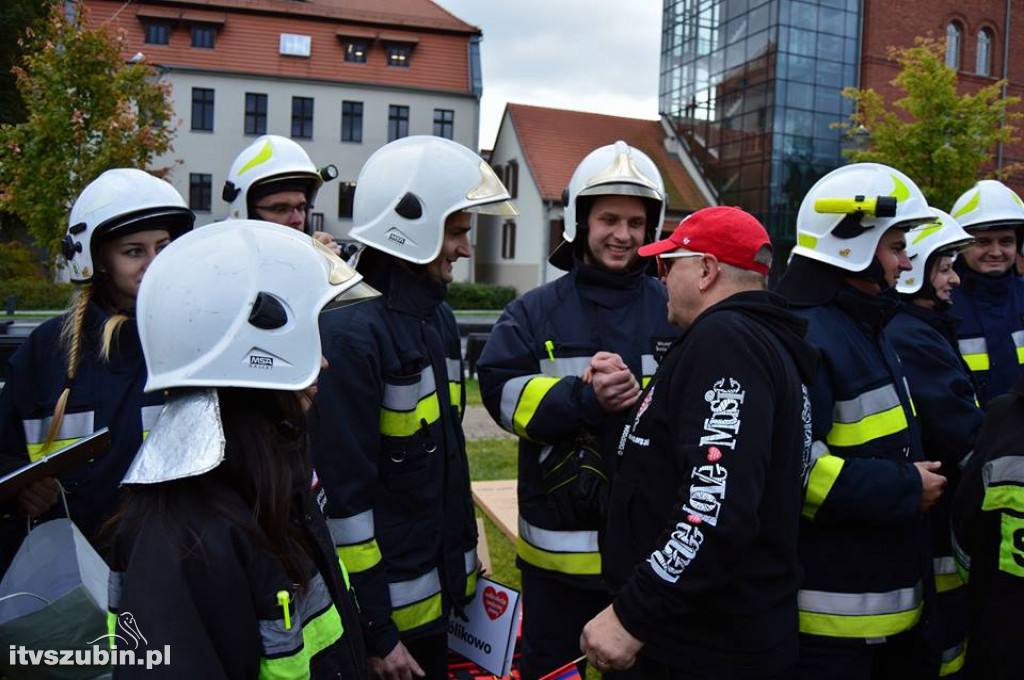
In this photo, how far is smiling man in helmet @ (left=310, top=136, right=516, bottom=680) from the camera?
236cm

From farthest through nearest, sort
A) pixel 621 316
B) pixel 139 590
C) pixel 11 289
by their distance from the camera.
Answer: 1. pixel 11 289
2. pixel 621 316
3. pixel 139 590

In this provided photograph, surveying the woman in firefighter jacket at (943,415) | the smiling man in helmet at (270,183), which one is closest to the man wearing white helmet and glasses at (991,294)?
the woman in firefighter jacket at (943,415)

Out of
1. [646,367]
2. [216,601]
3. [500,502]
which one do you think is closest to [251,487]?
[216,601]

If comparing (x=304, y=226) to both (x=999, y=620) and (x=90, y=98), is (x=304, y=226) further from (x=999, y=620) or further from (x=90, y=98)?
(x=90, y=98)

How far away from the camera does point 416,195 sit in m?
2.73

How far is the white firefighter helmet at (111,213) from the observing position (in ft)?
9.32

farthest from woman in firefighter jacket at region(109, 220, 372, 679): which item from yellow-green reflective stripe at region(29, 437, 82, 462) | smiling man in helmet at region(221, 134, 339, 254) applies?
smiling man in helmet at region(221, 134, 339, 254)

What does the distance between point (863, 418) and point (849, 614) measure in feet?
2.09

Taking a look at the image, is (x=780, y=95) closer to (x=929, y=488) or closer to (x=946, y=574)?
(x=946, y=574)

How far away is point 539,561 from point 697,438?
3.88 ft

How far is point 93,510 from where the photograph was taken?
2650 mm

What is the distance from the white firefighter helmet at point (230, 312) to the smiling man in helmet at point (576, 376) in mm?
1263

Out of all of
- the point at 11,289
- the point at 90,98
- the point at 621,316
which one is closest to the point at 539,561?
the point at 621,316

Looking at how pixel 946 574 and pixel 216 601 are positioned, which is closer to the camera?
pixel 216 601
